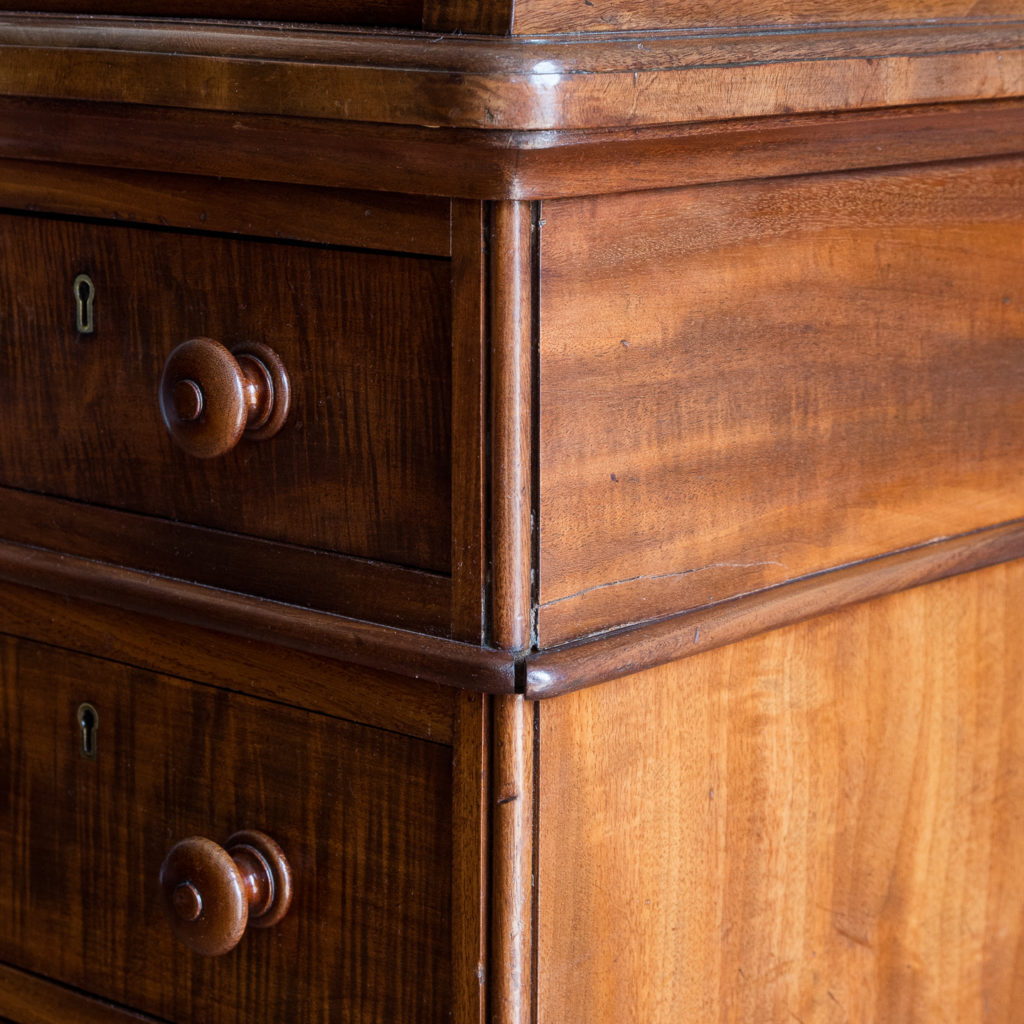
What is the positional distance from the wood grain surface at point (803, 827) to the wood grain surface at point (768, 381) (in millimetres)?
50

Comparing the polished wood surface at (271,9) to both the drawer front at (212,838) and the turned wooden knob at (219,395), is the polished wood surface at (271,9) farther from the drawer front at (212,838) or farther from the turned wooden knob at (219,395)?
the drawer front at (212,838)

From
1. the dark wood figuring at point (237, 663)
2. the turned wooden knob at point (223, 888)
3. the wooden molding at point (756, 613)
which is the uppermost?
the wooden molding at point (756, 613)

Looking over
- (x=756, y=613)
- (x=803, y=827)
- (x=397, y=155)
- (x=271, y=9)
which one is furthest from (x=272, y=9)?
(x=803, y=827)

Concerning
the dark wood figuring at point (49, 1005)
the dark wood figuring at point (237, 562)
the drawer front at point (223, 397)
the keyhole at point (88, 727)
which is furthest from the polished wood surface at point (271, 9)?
the dark wood figuring at point (49, 1005)

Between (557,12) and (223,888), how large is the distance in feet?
1.40

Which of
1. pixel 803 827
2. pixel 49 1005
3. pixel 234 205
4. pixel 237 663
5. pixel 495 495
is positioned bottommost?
pixel 49 1005

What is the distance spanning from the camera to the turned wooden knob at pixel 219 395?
0.74 m

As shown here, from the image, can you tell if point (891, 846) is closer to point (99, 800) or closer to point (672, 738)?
point (672, 738)

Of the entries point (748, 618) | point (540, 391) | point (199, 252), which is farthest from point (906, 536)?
point (199, 252)

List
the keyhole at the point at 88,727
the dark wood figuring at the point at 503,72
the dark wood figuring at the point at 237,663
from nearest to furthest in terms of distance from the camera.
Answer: the dark wood figuring at the point at 503,72, the dark wood figuring at the point at 237,663, the keyhole at the point at 88,727

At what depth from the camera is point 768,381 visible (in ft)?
2.59

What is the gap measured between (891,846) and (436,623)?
0.34 m

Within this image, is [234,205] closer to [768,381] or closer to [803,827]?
[768,381]

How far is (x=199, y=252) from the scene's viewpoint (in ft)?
2.52
